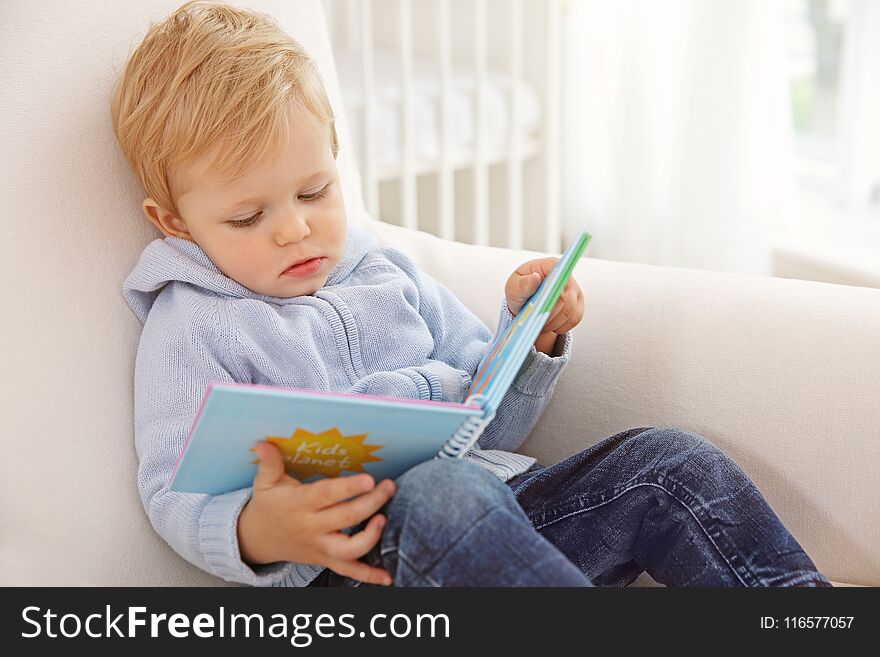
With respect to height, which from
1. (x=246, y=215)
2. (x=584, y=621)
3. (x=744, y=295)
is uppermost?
(x=246, y=215)

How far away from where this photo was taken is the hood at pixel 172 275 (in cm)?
87

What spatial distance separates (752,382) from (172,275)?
1.70ft

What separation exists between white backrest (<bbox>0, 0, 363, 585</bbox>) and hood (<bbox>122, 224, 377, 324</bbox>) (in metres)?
0.02

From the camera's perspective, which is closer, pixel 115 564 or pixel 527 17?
pixel 115 564

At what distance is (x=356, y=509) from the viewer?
2.34ft

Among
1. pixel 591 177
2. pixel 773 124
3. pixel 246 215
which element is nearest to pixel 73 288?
pixel 246 215

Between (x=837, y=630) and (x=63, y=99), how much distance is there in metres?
0.75

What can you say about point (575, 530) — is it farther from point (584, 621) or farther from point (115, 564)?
point (115, 564)

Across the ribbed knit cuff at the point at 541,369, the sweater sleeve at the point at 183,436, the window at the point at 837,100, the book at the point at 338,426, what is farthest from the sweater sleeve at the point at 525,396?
the window at the point at 837,100

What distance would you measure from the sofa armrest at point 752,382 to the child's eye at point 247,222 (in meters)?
0.29

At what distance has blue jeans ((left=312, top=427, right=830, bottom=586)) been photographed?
69cm

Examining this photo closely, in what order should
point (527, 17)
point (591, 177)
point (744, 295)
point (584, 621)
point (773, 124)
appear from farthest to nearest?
point (591, 177) < point (527, 17) < point (773, 124) < point (744, 295) < point (584, 621)

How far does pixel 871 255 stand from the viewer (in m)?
2.05

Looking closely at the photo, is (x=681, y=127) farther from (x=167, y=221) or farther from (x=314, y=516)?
(x=314, y=516)
